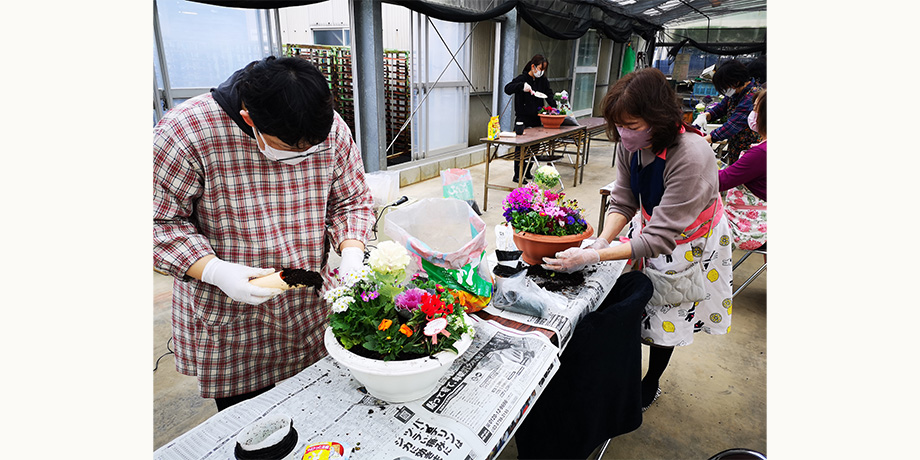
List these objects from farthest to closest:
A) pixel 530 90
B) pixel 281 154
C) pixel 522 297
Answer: pixel 530 90 < pixel 522 297 < pixel 281 154

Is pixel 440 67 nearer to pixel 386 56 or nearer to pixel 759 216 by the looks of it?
pixel 386 56

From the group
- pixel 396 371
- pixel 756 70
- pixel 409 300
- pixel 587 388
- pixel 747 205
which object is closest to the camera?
pixel 396 371

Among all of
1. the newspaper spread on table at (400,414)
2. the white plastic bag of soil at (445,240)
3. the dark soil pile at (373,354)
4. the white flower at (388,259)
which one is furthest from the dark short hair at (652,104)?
the dark soil pile at (373,354)

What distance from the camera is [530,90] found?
541 cm

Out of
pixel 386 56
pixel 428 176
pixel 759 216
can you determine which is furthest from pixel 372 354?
pixel 386 56

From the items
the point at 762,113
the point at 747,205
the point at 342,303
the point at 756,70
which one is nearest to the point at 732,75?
the point at 756,70

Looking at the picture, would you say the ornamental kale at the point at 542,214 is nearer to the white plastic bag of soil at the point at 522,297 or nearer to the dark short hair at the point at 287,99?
the white plastic bag of soil at the point at 522,297

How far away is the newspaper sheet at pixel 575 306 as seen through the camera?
135cm

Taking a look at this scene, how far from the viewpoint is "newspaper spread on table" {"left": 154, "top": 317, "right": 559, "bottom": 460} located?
0.90 metres

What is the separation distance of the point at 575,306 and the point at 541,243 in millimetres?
259

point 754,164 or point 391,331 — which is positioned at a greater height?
point 754,164

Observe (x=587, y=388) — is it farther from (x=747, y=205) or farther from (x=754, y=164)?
(x=747, y=205)

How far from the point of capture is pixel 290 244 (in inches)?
49.8

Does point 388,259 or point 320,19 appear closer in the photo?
point 388,259
